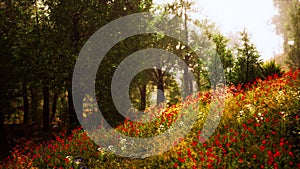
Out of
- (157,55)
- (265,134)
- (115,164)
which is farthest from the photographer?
(157,55)

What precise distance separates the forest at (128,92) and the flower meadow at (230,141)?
4 cm

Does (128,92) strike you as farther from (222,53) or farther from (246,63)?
(246,63)

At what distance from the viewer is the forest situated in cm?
883

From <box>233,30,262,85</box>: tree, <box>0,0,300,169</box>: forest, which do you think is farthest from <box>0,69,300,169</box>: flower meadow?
<box>233,30,262,85</box>: tree

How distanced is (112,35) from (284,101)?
423 inches

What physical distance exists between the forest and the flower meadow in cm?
4

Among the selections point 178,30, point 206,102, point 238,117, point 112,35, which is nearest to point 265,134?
point 238,117

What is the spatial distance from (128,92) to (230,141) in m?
12.1

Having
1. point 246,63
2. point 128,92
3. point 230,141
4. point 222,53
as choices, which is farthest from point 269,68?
point 128,92

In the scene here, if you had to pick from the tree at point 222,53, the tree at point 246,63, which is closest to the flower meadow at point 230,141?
the tree at point 246,63

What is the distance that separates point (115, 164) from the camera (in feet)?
31.6

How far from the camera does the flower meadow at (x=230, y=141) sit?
7.87 m

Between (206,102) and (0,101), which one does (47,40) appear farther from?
(206,102)

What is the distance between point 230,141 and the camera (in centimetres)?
855
